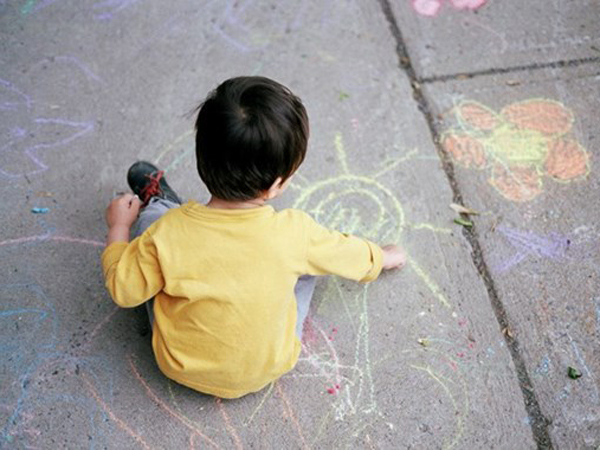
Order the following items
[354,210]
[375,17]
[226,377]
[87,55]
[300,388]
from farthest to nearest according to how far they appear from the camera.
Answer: [375,17], [87,55], [354,210], [300,388], [226,377]

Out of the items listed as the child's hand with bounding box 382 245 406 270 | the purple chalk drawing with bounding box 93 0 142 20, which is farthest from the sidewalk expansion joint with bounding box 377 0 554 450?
the purple chalk drawing with bounding box 93 0 142 20

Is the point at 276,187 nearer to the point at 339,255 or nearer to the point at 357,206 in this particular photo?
the point at 339,255

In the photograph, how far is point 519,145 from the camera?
7.54ft

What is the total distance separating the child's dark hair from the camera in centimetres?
132

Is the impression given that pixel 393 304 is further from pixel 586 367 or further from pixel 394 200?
pixel 586 367

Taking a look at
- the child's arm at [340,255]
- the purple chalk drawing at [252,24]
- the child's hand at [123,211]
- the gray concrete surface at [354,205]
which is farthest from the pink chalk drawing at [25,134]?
the child's arm at [340,255]

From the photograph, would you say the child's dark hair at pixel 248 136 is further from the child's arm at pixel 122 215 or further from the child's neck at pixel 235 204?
the child's arm at pixel 122 215

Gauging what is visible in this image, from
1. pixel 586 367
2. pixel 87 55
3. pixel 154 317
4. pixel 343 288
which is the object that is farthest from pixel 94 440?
pixel 87 55

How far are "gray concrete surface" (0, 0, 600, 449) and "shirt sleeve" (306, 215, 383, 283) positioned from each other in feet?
0.73

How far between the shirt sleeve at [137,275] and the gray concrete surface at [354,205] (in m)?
0.35

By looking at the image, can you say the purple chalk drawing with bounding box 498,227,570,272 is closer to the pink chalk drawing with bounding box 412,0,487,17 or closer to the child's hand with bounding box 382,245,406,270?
the child's hand with bounding box 382,245,406,270

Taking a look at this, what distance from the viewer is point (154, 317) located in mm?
1679

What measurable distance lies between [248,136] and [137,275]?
465 mm

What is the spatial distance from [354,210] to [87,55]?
1.28 meters
